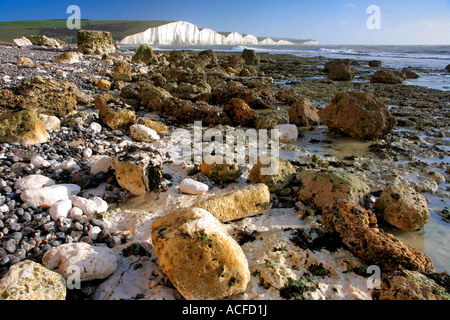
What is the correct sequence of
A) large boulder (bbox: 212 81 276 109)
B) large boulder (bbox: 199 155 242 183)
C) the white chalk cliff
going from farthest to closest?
the white chalk cliff
large boulder (bbox: 212 81 276 109)
large boulder (bbox: 199 155 242 183)

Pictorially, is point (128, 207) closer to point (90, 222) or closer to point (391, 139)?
point (90, 222)

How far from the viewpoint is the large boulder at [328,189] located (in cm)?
354

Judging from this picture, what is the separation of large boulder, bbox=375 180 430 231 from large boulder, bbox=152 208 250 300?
2.27m

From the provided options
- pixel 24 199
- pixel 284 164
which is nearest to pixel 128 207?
pixel 24 199

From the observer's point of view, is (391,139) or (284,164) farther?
(391,139)

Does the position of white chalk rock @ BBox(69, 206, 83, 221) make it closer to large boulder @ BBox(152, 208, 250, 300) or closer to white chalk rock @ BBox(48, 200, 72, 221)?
white chalk rock @ BBox(48, 200, 72, 221)

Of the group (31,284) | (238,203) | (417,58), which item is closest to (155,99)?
(238,203)

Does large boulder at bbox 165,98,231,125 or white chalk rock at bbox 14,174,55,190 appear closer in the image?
white chalk rock at bbox 14,174,55,190

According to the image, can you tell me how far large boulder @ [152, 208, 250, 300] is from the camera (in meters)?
2.11

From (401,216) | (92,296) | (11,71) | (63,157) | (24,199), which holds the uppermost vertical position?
(11,71)

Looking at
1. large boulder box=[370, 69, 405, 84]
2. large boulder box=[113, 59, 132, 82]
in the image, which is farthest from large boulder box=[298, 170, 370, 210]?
large boulder box=[370, 69, 405, 84]

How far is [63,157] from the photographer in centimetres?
→ 450

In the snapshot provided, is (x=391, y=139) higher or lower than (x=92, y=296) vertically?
higher

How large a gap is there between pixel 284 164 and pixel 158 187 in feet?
6.76
